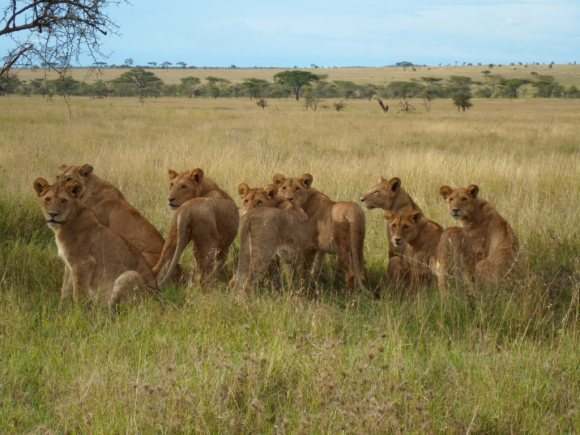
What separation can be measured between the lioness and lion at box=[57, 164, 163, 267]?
4.80 ft

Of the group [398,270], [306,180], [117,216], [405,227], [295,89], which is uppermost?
[306,180]

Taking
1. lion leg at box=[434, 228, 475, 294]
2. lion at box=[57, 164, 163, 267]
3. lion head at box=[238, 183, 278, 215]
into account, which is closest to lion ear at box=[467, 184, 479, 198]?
lion leg at box=[434, 228, 475, 294]

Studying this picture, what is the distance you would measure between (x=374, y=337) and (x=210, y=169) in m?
8.15

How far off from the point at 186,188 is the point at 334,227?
1480 mm

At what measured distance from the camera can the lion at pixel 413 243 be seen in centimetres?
745

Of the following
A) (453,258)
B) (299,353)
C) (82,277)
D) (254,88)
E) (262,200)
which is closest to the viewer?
(299,353)

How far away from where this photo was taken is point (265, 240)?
6988 millimetres

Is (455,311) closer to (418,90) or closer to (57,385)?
(57,385)

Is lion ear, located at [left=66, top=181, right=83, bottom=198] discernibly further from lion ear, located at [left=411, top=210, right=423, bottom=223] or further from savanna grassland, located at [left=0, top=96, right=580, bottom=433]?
lion ear, located at [left=411, top=210, right=423, bottom=223]

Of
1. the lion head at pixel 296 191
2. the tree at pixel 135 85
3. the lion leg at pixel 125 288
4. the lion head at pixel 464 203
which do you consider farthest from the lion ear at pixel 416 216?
the tree at pixel 135 85

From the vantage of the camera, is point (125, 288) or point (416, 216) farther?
point (416, 216)

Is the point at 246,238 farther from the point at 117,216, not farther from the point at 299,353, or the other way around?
the point at 299,353

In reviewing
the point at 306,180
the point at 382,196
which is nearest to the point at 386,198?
the point at 382,196

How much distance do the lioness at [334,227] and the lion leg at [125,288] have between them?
2.02 meters
